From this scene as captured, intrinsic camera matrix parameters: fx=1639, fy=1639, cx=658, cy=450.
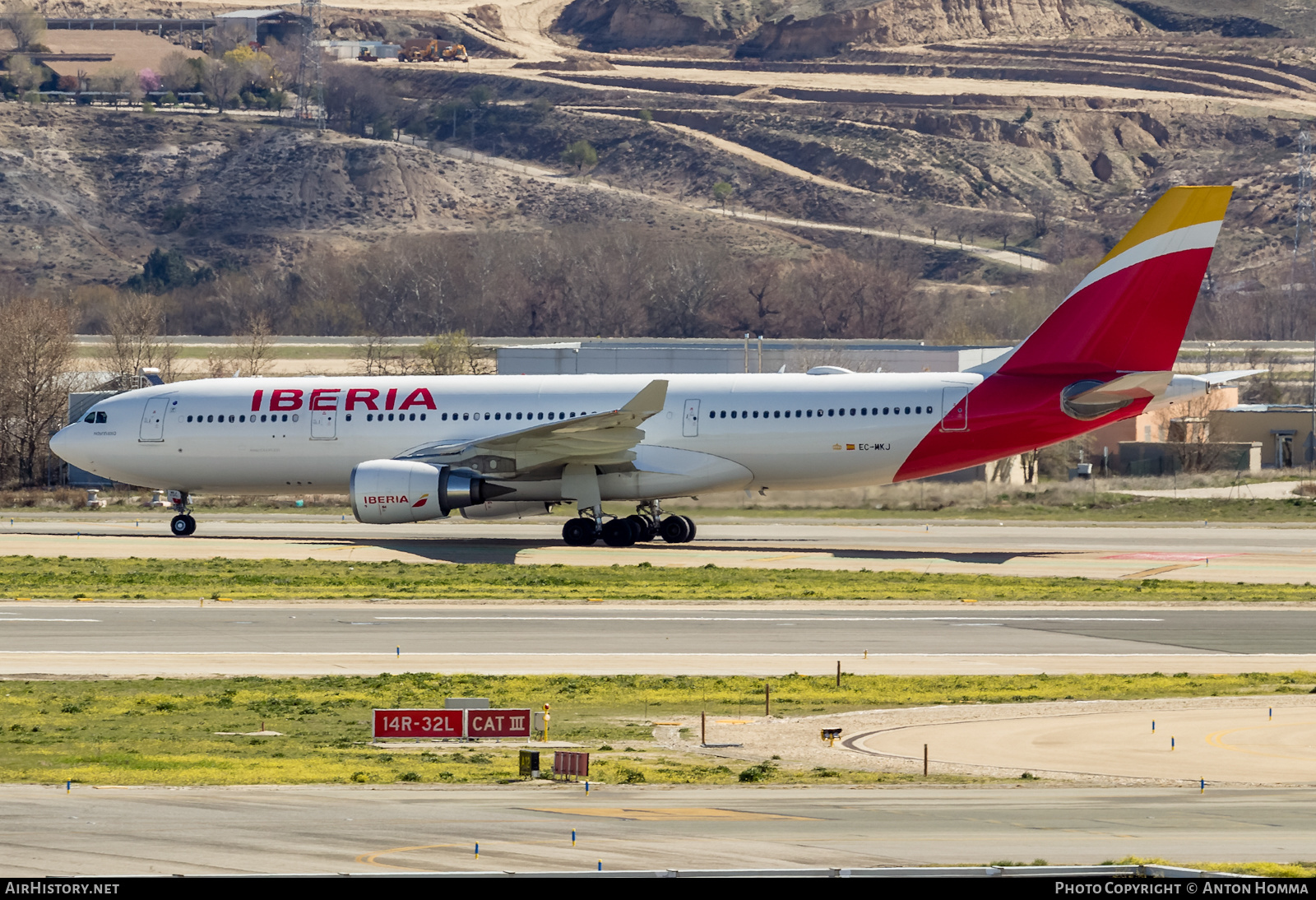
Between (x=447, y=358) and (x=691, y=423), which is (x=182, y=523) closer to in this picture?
(x=691, y=423)

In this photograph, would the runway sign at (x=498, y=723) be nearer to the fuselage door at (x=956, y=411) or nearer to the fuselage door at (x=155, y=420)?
the fuselage door at (x=956, y=411)

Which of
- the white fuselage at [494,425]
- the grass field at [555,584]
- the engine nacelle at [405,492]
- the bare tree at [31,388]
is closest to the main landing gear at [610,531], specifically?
the white fuselage at [494,425]

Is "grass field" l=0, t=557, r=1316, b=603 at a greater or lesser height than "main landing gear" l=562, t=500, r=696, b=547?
lesser

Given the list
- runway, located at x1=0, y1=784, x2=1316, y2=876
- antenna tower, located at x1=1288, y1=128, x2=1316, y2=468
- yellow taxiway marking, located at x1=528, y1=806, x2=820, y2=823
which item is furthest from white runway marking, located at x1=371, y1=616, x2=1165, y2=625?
antenna tower, located at x1=1288, y1=128, x2=1316, y2=468

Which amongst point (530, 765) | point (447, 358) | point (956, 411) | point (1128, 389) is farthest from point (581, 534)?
point (447, 358)

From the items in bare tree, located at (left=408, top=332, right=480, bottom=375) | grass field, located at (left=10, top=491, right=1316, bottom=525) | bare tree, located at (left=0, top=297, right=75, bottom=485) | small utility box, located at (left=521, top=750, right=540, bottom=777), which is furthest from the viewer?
bare tree, located at (left=408, top=332, right=480, bottom=375)

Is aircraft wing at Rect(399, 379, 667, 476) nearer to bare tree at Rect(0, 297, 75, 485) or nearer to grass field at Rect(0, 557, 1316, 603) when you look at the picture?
grass field at Rect(0, 557, 1316, 603)
